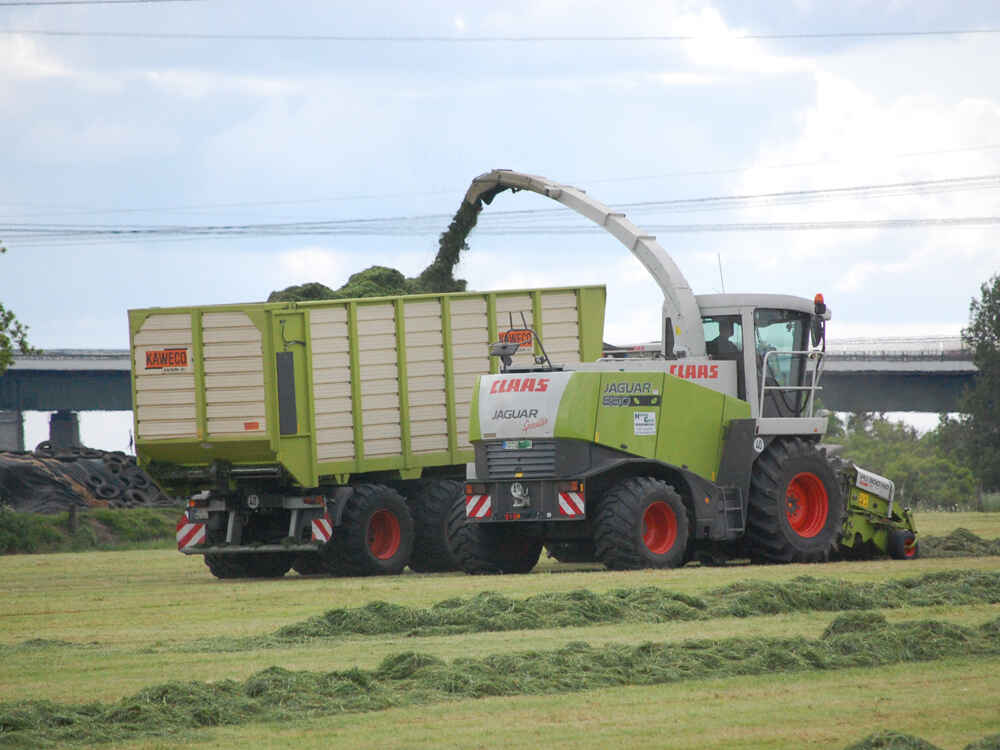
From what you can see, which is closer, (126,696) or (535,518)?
(126,696)

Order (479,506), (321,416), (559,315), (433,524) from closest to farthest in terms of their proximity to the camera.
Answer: (479,506) → (321,416) → (433,524) → (559,315)

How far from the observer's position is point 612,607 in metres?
15.3

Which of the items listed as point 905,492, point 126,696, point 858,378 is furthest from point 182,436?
point 905,492

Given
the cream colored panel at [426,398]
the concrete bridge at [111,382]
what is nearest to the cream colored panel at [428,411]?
the cream colored panel at [426,398]

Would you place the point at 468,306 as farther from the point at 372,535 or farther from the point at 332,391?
the point at 372,535

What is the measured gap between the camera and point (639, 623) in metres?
14.8

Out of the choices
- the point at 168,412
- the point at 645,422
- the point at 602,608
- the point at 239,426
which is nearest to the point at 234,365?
the point at 239,426

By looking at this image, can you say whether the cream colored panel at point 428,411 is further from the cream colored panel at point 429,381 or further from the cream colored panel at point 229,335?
the cream colored panel at point 229,335

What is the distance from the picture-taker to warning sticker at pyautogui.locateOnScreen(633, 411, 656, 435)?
21.5 metres

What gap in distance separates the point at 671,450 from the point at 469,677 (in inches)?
434

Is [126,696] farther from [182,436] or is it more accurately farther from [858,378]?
[858,378]

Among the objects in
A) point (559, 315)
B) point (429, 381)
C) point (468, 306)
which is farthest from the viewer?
point (559, 315)

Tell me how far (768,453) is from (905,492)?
2392 inches

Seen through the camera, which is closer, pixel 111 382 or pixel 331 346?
pixel 331 346
